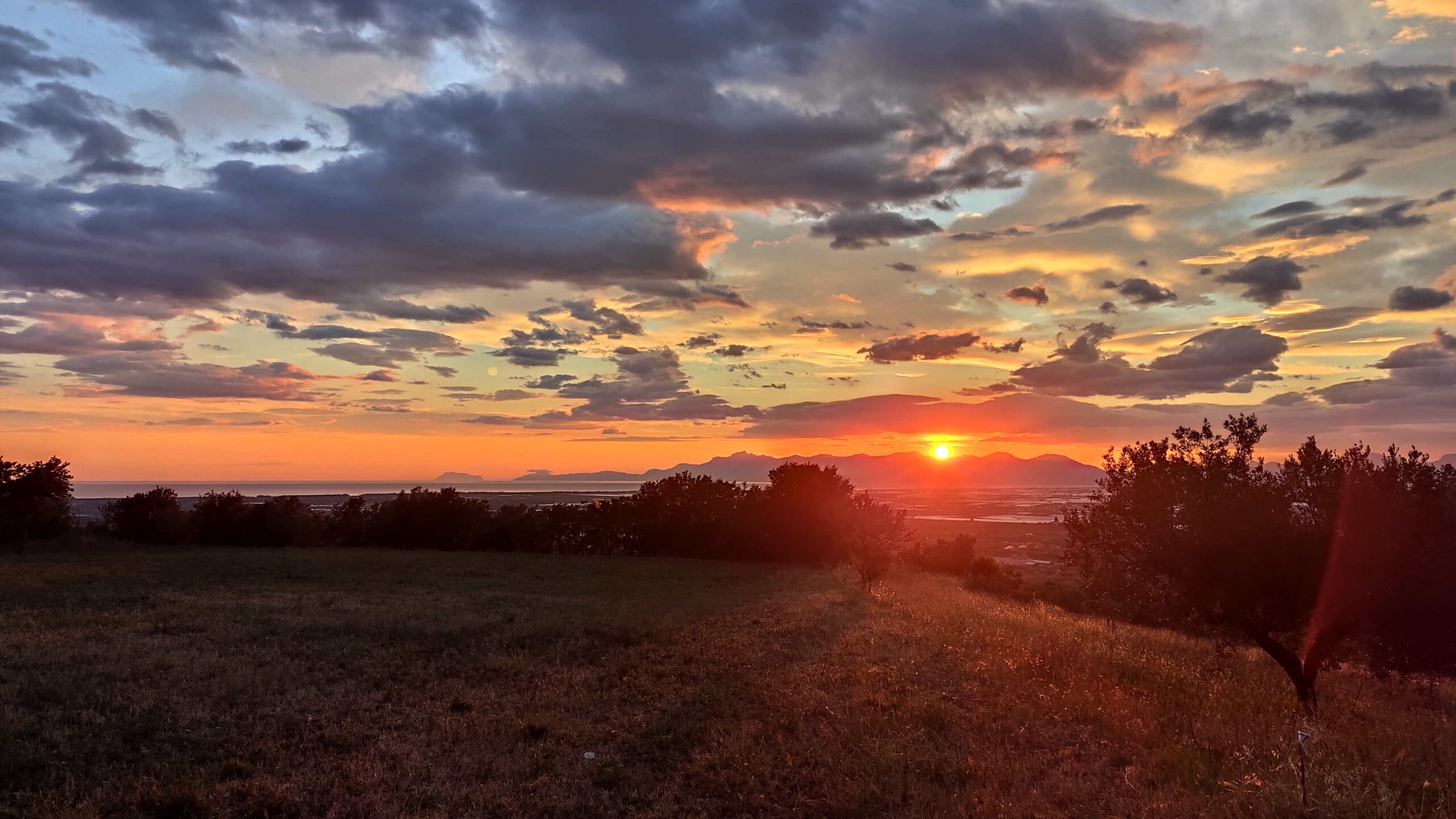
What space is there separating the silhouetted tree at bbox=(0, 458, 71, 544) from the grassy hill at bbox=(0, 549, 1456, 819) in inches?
1540

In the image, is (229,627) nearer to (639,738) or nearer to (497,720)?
(497,720)

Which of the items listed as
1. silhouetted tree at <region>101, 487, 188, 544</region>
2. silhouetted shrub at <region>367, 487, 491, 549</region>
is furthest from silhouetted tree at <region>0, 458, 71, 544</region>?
silhouetted shrub at <region>367, 487, 491, 549</region>

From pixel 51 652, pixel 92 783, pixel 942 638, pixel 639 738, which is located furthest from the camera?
pixel 942 638

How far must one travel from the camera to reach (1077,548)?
16.9 meters

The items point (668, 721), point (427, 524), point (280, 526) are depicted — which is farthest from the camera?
point (427, 524)

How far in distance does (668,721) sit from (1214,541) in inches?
438

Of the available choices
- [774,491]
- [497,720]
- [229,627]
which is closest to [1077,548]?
[497,720]

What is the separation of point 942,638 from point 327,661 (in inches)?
672

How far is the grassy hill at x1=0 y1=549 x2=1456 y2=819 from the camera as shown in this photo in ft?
32.3

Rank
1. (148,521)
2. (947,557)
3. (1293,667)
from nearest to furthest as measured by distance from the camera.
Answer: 1. (1293,667)
2. (148,521)
3. (947,557)

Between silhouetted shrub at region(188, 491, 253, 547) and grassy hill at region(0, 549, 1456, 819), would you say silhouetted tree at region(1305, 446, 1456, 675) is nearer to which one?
grassy hill at region(0, 549, 1456, 819)

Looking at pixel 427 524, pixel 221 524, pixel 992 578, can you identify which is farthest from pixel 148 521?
pixel 992 578

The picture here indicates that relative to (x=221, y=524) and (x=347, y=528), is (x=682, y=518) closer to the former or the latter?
(x=347, y=528)

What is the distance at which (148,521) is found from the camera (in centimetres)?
6675
